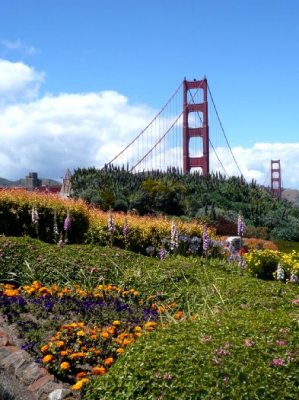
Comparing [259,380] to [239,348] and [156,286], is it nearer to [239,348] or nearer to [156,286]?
[239,348]

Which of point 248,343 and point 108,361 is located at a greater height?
point 248,343

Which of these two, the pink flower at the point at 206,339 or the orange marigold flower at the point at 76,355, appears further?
the orange marigold flower at the point at 76,355

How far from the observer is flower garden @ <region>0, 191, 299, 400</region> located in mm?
3383

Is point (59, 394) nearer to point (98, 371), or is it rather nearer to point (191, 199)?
point (98, 371)

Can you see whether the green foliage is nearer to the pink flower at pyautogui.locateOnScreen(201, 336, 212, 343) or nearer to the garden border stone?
the garden border stone

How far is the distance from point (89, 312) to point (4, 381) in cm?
164

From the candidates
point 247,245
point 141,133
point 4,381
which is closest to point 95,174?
point 247,245

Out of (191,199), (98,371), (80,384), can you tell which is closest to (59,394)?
(80,384)

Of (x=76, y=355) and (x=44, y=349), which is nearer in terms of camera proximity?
(x=76, y=355)

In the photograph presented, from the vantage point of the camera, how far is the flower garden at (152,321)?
338 centimetres

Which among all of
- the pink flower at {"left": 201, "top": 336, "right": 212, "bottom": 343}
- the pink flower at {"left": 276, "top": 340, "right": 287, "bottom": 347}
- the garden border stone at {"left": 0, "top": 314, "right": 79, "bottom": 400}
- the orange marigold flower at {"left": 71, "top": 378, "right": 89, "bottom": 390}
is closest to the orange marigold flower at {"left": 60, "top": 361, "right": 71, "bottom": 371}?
the garden border stone at {"left": 0, "top": 314, "right": 79, "bottom": 400}

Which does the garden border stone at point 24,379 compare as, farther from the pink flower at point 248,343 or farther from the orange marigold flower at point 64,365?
the pink flower at point 248,343

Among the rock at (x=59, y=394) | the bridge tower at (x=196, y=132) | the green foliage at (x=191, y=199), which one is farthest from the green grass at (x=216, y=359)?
the bridge tower at (x=196, y=132)

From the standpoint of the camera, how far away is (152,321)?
5684 millimetres
